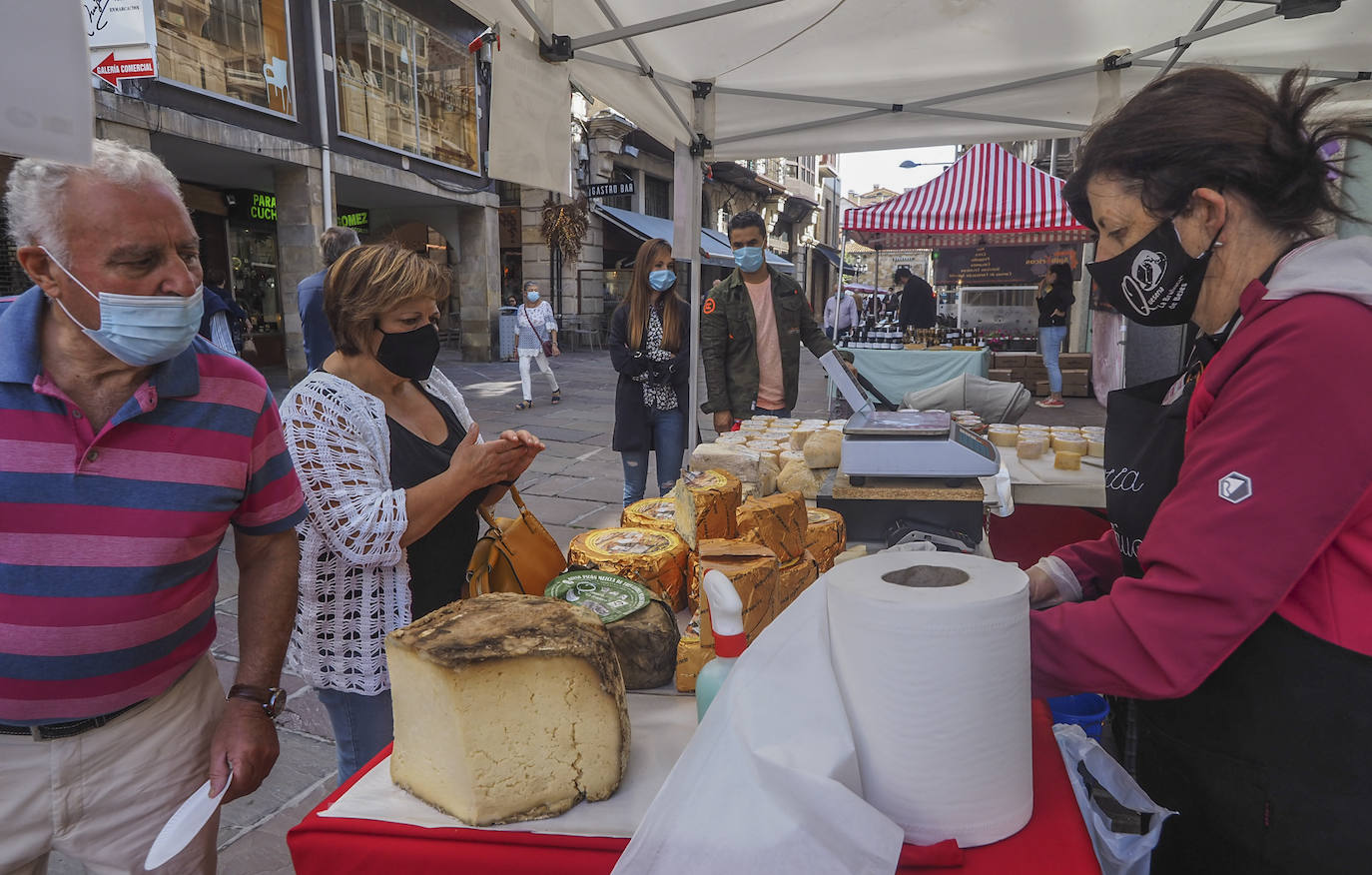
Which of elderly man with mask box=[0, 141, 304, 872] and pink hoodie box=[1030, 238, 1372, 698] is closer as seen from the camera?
pink hoodie box=[1030, 238, 1372, 698]

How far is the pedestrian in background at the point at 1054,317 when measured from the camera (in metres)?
9.70

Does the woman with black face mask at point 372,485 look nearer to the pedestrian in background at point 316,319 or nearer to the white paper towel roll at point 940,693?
the white paper towel roll at point 940,693

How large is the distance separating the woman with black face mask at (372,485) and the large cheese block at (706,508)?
16.4 inches

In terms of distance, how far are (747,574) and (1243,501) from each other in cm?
78

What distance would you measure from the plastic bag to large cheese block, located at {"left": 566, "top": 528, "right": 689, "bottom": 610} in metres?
0.85

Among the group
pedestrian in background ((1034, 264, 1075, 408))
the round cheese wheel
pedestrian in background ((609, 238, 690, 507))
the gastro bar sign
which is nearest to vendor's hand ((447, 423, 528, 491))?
the round cheese wheel

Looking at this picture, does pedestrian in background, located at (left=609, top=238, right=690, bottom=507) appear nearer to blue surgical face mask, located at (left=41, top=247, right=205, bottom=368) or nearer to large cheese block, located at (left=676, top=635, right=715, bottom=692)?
large cheese block, located at (left=676, top=635, right=715, bottom=692)

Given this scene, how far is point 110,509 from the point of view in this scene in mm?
1311

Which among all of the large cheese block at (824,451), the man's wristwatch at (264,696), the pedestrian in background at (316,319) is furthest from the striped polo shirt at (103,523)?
the pedestrian in background at (316,319)

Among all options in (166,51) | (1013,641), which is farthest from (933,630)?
(166,51)

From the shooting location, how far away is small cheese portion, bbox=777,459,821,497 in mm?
2566

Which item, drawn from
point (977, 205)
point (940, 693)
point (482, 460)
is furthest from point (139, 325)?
point (977, 205)

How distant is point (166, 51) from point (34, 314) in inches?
399

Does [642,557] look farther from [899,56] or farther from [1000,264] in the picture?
[1000,264]
